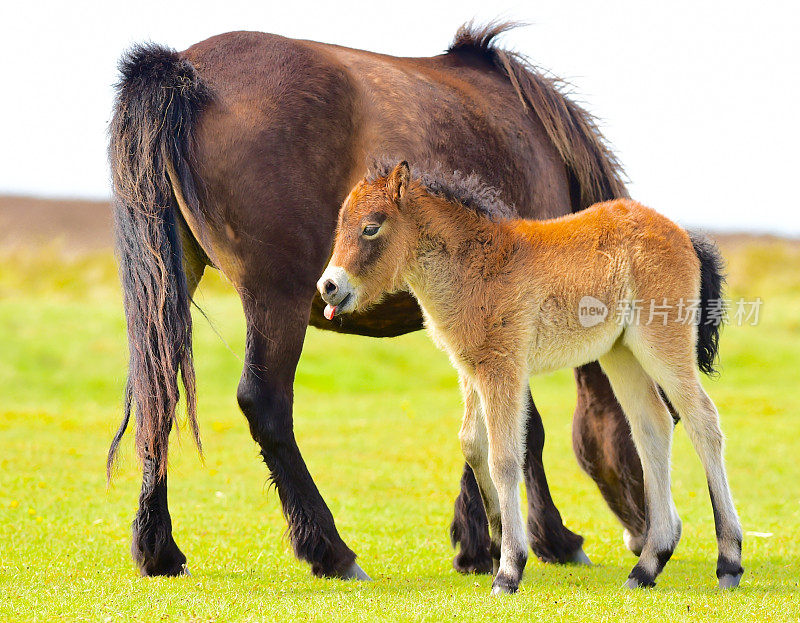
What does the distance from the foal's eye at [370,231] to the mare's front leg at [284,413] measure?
65cm

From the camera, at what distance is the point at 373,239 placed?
5.01 meters

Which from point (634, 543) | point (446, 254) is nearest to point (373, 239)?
point (446, 254)

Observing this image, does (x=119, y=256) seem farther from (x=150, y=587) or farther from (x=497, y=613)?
(x=497, y=613)

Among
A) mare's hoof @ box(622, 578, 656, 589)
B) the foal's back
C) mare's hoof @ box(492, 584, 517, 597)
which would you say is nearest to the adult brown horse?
mare's hoof @ box(492, 584, 517, 597)

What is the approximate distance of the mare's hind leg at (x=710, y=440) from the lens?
5152mm

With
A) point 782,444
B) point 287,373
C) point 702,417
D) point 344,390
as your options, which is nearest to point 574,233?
point 702,417

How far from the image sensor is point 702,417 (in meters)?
5.15

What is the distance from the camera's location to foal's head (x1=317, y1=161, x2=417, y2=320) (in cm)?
495

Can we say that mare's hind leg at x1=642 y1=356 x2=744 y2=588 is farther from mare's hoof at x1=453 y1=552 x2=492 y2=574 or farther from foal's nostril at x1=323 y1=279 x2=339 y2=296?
foal's nostril at x1=323 y1=279 x2=339 y2=296

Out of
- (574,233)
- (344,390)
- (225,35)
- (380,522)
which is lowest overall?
(344,390)

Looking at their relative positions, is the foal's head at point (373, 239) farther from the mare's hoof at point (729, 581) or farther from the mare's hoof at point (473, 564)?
the mare's hoof at point (729, 581)

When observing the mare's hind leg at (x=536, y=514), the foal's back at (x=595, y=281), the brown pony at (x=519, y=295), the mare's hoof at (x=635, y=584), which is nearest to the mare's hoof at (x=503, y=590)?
the brown pony at (x=519, y=295)

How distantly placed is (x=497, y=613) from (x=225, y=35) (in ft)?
12.9

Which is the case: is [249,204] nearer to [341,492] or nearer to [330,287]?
[330,287]
